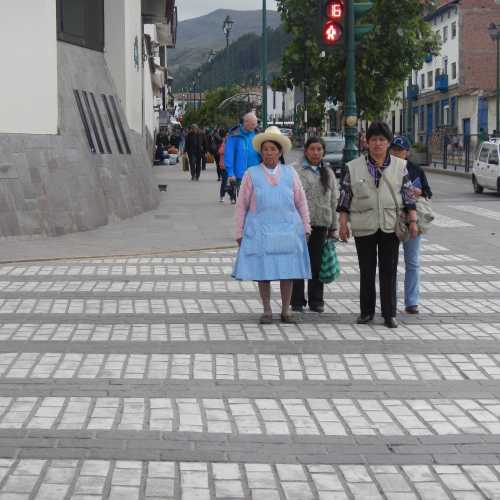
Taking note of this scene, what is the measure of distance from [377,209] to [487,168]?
22.6 m

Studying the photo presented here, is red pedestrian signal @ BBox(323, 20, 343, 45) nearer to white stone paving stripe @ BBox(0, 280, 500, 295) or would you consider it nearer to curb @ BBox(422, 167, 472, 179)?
white stone paving stripe @ BBox(0, 280, 500, 295)

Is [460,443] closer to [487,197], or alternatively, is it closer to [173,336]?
[173,336]

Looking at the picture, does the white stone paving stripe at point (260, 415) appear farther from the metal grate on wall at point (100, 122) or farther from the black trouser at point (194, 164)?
the black trouser at point (194, 164)

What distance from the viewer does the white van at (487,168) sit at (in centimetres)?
3031

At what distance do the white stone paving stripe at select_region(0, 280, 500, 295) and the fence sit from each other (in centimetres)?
3315

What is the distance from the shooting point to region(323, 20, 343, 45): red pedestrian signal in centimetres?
1482

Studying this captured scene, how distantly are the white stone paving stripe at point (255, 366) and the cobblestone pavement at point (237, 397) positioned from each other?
19mm

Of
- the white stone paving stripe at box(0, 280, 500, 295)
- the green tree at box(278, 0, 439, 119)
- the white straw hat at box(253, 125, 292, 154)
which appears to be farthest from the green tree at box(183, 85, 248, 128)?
the white straw hat at box(253, 125, 292, 154)

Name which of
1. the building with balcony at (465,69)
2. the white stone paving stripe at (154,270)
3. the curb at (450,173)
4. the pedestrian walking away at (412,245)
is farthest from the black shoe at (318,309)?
the building with balcony at (465,69)

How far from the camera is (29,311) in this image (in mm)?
10000

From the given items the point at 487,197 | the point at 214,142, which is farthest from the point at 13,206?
the point at 214,142

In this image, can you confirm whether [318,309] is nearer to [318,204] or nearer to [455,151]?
[318,204]

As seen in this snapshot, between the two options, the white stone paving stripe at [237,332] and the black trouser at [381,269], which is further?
the black trouser at [381,269]

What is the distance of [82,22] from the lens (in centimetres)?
2138
